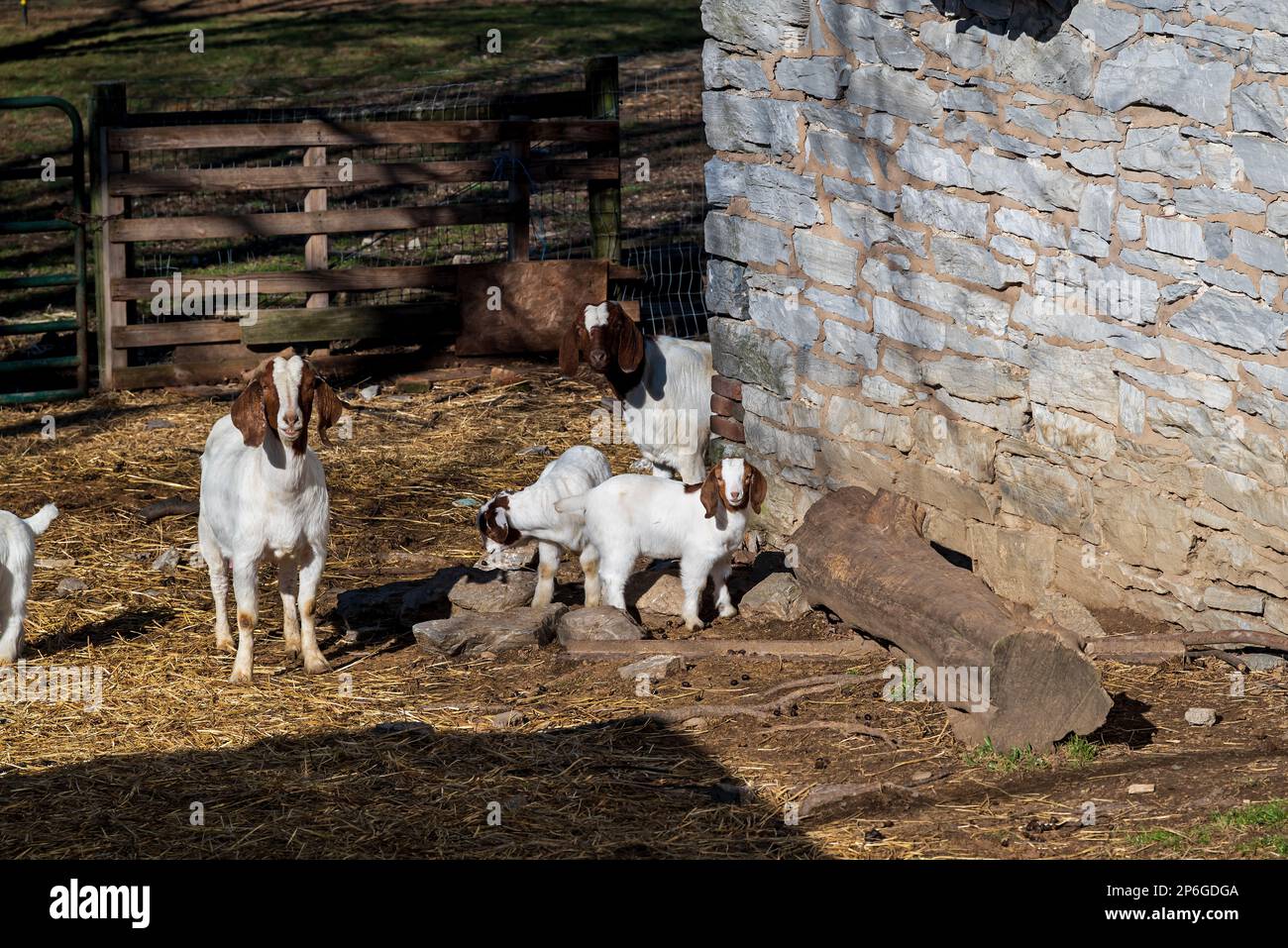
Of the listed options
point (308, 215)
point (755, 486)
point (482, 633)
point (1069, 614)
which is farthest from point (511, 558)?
point (308, 215)

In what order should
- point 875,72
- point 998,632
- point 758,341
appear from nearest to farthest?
point 998,632, point 875,72, point 758,341

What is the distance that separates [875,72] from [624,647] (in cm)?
295

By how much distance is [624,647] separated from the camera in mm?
7465

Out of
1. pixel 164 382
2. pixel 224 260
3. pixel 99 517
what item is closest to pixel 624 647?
pixel 99 517

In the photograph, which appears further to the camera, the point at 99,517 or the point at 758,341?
the point at 99,517

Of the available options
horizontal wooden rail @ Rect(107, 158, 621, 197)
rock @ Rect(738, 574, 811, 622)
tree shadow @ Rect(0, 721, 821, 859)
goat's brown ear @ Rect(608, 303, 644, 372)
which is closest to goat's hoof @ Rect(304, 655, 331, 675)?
tree shadow @ Rect(0, 721, 821, 859)

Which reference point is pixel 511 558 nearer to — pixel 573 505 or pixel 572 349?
pixel 573 505

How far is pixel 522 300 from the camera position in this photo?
42.7 feet

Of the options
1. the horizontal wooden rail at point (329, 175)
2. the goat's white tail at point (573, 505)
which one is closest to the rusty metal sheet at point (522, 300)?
the horizontal wooden rail at point (329, 175)

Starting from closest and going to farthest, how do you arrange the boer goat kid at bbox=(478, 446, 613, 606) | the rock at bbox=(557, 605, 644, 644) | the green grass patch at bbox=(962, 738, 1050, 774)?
the green grass patch at bbox=(962, 738, 1050, 774) < the rock at bbox=(557, 605, 644, 644) < the boer goat kid at bbox=(478, 446, 613, 606)

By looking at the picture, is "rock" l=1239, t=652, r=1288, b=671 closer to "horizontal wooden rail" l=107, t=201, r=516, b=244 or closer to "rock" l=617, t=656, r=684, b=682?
"rock" l=617, t=656, r=684, b=682

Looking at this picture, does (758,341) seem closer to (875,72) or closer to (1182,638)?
(875,72)

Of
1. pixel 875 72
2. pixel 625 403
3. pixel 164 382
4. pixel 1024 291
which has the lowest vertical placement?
pixel 164 382

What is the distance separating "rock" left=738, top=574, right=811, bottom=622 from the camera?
26.3ft
